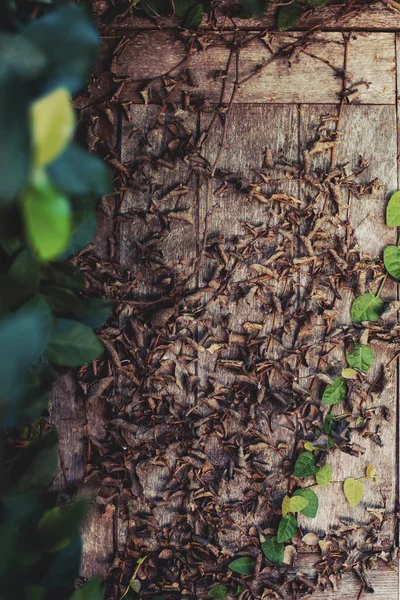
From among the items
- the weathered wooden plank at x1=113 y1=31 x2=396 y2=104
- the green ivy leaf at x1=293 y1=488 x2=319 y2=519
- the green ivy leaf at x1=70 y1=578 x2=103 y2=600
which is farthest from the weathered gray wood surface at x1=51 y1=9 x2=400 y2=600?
the green ivy leaf at x1=70 y1=578 x2=103 y2=600

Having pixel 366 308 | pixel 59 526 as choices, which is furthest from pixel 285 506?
pixel 59 526

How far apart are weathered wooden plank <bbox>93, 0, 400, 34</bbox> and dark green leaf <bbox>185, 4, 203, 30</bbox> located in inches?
1.2

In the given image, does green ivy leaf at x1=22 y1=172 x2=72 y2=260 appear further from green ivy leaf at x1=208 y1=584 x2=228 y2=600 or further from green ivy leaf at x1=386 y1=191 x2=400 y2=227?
green ivy leaf at x1=208 y1=584 x2=228 y2=600

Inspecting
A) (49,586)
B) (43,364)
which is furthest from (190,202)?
(49,586)

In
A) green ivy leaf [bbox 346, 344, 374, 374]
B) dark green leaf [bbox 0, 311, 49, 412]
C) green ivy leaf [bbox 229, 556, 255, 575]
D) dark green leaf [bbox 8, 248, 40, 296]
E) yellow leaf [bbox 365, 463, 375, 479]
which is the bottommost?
green ivy leaf [bbox 229, 556, 255, 575]

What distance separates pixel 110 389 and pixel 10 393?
3.23 feet

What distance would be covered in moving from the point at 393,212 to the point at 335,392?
51 centimetres

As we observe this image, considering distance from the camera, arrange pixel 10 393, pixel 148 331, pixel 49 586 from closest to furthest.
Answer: pixel 10 393 < pixel 49 586 < pixel 148 331

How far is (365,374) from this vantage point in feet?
4.60

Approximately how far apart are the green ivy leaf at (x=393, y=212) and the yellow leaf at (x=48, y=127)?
118 cm

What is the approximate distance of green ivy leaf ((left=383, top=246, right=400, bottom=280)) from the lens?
1.39 metres

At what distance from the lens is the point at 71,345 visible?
26.9 inches

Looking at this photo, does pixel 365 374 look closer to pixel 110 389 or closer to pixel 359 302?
pixel 359 302

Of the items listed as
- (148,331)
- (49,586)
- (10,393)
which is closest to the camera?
(10,393)
